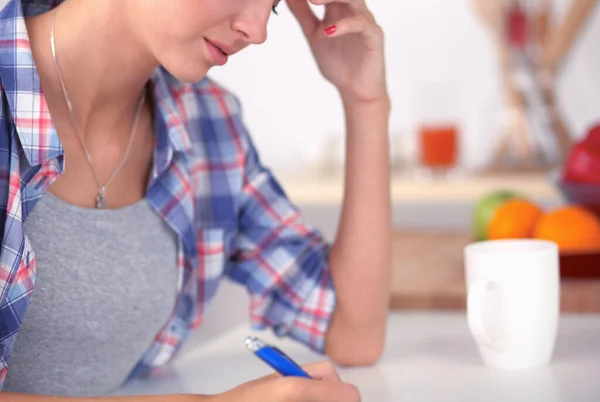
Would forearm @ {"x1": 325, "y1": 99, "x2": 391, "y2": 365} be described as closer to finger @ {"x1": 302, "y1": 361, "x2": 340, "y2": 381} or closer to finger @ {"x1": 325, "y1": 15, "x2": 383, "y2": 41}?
finger @ {"x1": 325, "y1": 15, "x2": 383, "y2": 41}

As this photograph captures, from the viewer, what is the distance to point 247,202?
129 cm

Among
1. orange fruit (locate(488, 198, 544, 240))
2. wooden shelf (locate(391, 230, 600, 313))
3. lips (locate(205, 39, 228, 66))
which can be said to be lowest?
wooden shelf (locate(391, 230, 600, 313))

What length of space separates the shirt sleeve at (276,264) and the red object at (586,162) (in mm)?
570

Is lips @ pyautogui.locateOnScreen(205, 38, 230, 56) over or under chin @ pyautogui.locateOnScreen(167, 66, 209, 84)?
over

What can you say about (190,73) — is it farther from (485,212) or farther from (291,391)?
(485,212)

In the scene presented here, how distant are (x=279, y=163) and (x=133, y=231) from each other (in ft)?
8.03

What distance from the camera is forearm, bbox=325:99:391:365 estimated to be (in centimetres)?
126

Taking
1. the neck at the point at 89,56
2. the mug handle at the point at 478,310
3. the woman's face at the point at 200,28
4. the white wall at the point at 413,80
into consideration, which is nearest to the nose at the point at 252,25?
the woman's face at the point at 200,28

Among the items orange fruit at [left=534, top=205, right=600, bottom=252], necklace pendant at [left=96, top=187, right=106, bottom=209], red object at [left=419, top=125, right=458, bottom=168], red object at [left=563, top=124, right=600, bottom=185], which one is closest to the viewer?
necklace pendant at [left=96, top=187, right=106, bottom=209]

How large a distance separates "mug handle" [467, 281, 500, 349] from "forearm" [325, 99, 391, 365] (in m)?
0.21

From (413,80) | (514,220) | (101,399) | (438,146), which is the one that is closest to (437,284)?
(514,220)

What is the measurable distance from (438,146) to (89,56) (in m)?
1.97

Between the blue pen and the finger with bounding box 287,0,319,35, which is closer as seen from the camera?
the blue pen

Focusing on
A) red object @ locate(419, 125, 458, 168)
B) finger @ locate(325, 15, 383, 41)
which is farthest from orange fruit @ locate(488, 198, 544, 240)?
red object @ locate(419, 125, 458, 168)
